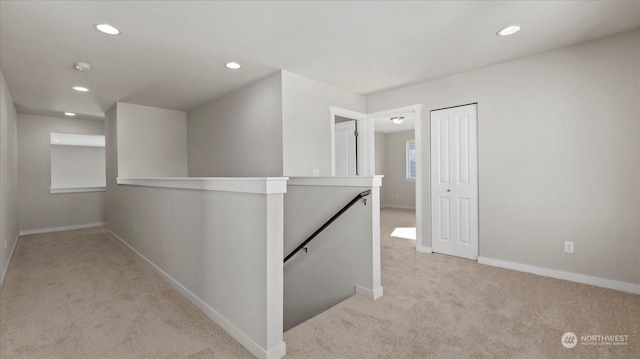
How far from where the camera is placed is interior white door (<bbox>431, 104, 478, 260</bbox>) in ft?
12.7

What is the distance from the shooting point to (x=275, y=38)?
2.87 meters

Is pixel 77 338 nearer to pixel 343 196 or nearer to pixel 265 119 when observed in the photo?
pixel 343 196

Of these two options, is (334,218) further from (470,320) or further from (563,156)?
(563,156)

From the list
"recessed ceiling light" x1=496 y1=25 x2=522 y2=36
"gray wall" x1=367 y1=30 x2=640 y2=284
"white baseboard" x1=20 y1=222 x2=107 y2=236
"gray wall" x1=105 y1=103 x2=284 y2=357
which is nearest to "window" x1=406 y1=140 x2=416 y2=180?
"gray wall" x1=367 y1=30 x2=640 y2=284

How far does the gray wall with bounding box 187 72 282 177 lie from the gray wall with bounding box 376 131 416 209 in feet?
19.1

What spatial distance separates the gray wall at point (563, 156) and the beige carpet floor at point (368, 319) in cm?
36

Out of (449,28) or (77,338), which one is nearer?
(77,338)

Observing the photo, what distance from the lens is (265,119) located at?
13.3 ft

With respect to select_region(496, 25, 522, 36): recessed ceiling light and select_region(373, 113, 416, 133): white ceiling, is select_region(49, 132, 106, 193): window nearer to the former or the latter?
select_region(373, 113, 416, 133): white ceiling

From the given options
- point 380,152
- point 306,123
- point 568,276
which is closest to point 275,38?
point 306,123

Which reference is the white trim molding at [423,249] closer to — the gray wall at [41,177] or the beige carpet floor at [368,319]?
the beige carpet floor at [368,319]

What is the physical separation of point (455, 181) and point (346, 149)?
1.86 metres

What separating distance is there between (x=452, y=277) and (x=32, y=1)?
14.4ft

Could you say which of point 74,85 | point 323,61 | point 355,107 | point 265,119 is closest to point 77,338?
point 265,119
